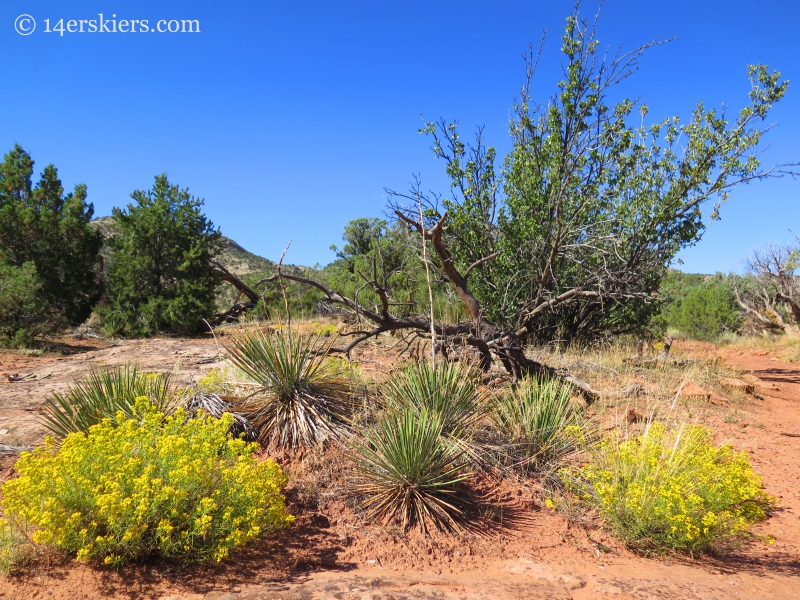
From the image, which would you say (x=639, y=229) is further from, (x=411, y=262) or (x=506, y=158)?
(x=411, y=262)

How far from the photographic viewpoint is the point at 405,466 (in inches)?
177

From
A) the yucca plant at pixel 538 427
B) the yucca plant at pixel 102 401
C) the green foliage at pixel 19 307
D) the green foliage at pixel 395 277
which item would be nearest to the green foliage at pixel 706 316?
the green foliage at pixel 395 277

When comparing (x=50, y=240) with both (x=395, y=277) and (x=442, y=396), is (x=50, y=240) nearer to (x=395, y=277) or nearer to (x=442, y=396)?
(x=395, y=277)

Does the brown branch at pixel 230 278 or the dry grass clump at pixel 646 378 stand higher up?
the brown branch at pixel 230 278

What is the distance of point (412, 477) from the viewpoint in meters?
4.52

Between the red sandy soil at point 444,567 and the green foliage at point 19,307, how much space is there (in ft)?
25.3

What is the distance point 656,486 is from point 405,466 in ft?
6.34

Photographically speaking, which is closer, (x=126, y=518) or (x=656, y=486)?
(x=126, y=518)

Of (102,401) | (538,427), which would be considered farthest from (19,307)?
(538,427)

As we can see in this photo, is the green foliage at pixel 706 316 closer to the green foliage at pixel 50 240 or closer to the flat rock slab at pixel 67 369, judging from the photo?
the flat rock slab at pixel 67 369

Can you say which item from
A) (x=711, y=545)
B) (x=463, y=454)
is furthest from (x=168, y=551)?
(x=711, y=545)

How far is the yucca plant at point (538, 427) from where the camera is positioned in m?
5.50

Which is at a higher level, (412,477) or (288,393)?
(288,393)

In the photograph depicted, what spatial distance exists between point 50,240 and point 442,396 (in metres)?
13.1
